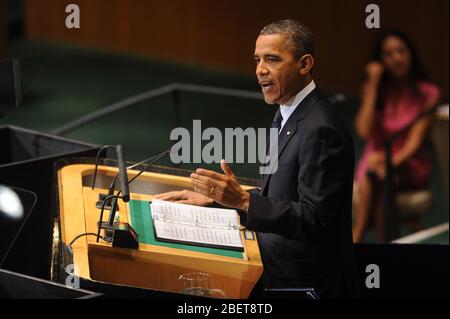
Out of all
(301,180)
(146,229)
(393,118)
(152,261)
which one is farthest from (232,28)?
(301,180)

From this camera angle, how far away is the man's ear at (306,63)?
2.94 metres

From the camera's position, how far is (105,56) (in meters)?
11.0

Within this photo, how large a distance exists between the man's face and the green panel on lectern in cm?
59

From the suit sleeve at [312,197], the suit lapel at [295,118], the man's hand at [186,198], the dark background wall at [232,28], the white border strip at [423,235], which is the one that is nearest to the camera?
the suit sleeve at [312,197]

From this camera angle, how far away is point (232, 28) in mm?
9703

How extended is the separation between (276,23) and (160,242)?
2.87ft

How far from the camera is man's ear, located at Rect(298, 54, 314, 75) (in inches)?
116

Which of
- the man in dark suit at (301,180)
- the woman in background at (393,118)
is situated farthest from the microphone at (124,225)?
the woman in background at (393,118)

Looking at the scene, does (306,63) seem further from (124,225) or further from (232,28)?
(232,28)

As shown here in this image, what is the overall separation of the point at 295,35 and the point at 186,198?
82cm

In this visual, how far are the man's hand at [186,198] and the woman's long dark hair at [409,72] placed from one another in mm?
2967

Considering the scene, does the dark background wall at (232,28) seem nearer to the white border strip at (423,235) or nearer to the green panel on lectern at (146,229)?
the white border strip at (423,235)
